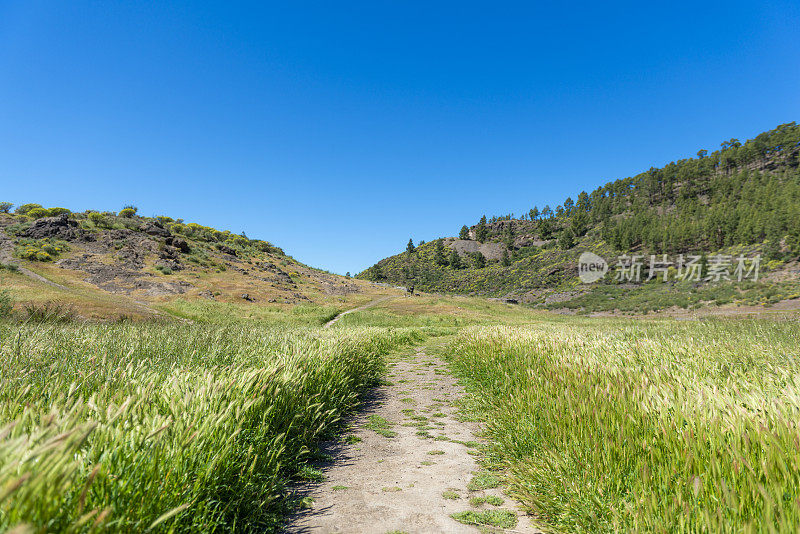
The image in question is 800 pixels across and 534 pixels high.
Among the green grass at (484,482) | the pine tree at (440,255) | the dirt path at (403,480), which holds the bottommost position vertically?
the dirt path at (403,480)

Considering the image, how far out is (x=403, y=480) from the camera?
3521mm

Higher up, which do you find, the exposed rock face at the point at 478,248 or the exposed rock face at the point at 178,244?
the exposed rock face at the point at 478,248

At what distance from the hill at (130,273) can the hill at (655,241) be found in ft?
181

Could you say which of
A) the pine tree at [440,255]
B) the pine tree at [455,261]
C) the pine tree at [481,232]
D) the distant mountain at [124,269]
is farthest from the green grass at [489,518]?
the pine tree at [481,232]

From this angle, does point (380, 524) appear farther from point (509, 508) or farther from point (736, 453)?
point (736, 453)

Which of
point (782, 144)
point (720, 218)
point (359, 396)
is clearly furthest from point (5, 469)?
point (782, 144)

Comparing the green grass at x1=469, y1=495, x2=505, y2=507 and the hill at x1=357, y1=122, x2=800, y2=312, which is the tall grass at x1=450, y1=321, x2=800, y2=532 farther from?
the hill at x1=357, y1=122, x2=800, y2=312

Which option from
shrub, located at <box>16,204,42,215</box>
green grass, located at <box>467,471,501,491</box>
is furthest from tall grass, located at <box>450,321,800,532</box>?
shrub, located at <box>16,204,42,215</box>

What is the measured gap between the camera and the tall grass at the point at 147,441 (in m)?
1.25

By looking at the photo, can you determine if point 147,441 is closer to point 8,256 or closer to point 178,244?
point 8,256

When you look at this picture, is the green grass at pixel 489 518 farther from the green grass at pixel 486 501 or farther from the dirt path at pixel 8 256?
the dirt path at pixel 8 256

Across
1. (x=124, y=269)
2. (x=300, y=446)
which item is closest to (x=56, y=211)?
(x=124, y=269)

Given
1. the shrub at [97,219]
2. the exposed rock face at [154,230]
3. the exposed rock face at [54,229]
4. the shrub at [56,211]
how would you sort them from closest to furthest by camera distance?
the exposed rock face at [54,229] < the shrub at [97,219] < the exposed rock face at [154,230] < the shrub at [56,211]

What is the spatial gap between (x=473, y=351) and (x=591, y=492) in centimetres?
724
